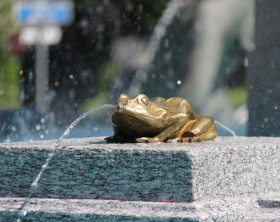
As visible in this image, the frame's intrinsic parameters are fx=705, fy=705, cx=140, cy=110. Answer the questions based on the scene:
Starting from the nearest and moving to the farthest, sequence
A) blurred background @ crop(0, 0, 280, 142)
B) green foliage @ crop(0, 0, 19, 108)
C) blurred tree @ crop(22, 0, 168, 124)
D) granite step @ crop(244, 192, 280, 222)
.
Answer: granite step @ crop(244, 192, 280, 222) → blurred background @ crop(0, 0, 280, 142) → green foliage @ crop(0, 0, 19, 108) → blurred tree @ crop(22, 0, 168, 124)

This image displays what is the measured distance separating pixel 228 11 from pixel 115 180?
35.6ft

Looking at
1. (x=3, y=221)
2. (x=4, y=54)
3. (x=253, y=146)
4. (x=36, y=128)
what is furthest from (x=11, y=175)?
(x=4, y=54)

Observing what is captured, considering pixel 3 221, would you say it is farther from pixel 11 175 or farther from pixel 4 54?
pixel 4 54

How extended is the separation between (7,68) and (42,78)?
3.77 ft

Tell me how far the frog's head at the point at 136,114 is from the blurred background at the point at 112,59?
19.0 ft

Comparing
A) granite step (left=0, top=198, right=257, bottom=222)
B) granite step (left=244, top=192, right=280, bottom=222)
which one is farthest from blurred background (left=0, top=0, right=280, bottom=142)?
granite step (left=0, top=198, right=257, bottom=222)

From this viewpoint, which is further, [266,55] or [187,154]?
[266,55]

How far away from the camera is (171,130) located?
164 inches

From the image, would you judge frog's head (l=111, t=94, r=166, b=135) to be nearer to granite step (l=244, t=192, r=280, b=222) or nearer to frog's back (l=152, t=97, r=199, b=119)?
frog's back (l=152, t=97, r=199, b=119)

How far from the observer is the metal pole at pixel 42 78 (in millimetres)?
16391

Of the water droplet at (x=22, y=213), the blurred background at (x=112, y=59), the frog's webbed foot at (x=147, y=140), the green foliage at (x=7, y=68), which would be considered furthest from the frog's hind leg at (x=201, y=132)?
the green foliage at (x=7, y=68)

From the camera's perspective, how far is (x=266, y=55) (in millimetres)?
7695

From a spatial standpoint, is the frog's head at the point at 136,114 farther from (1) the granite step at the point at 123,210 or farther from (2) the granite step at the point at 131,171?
(1) the granite step at the point at 123,210

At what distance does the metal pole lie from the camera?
16391mm
